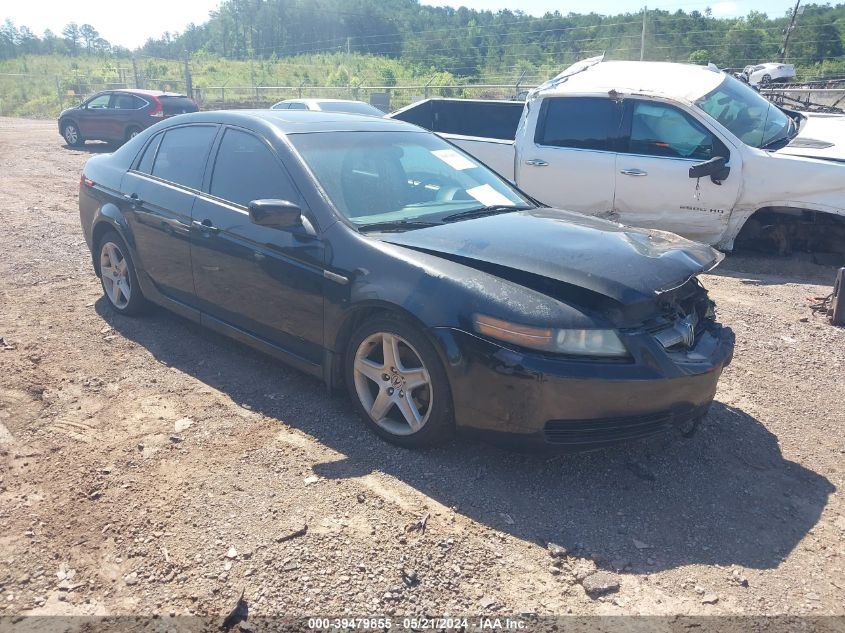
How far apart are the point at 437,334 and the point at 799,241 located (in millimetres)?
5426

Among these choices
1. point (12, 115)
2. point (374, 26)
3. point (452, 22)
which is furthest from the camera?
point (374, 26)

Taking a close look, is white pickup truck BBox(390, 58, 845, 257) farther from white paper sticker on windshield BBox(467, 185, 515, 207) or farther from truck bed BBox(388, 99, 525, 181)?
white paper sticker on windshield BBox(467, 185, 515, 207)

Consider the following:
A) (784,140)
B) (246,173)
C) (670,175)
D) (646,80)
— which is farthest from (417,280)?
(784,140)

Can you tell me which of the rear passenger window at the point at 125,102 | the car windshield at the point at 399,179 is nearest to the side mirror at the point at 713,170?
the car windshield at the point at 399,179

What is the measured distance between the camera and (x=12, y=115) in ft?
129

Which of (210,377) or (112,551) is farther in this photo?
(210,377)

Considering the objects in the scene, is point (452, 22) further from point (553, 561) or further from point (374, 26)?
point (553, 561)

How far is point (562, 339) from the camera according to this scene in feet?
10.4

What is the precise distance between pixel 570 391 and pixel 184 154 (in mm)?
3311

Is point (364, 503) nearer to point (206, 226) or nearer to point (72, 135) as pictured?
point (206, 226)

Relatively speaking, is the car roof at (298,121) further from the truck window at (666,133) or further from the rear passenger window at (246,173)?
the truck window at (666,133)

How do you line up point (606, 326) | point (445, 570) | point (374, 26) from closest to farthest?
point (445, 570), point (606, 326), point (374, 26)

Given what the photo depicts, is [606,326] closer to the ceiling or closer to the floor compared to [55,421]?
closer to the ceiling

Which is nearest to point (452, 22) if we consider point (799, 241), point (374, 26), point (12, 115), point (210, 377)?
point (374, 26)
